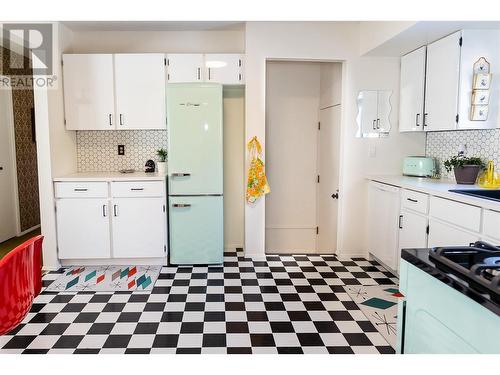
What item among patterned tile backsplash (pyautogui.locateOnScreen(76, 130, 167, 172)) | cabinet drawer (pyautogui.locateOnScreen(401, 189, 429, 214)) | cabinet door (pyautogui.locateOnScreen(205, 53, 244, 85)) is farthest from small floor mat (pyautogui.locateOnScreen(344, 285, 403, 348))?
patterned tile backsplash (pyautogui.locateOnScreen(76, 130, 167, 172))

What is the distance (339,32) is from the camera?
4035 mm

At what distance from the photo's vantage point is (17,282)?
1.57 metres

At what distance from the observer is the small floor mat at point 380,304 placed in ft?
8.85

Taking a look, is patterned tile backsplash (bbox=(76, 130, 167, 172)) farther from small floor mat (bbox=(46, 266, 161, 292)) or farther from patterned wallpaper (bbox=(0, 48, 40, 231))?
patterned wallpaper (bbox=(0, 48, 40, 231))

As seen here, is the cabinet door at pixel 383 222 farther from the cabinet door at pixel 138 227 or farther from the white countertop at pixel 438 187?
the cabinet door at pixel 138 227

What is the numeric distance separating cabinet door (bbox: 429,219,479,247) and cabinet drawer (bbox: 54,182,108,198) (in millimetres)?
2883

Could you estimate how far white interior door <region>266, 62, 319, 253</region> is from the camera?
16.4 feet

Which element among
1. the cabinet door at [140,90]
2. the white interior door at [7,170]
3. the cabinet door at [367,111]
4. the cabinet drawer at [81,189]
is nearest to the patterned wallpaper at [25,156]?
the white interior door at [7,170]

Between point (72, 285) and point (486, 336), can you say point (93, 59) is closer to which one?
point (72, 285)

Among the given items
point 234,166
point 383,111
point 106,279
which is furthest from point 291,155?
point 106,279

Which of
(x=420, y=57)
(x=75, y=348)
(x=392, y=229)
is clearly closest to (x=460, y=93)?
(x=420, y=57)

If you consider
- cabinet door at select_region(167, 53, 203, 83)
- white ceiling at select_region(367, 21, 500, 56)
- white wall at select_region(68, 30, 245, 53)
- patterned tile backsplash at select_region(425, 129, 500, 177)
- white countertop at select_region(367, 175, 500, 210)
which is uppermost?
white wall at select_region(68, 30, 245, 53)

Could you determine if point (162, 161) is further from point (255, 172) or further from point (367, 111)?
point (367, 111)

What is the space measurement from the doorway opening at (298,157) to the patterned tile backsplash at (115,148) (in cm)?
145
